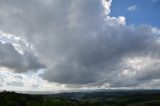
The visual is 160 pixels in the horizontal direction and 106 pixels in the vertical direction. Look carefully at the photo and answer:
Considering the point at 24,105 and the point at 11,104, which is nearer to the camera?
the point at 11,104

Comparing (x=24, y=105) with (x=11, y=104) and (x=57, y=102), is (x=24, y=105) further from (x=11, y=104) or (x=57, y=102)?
(x=57, y=102)

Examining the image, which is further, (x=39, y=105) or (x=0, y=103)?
(x=0, y=103)

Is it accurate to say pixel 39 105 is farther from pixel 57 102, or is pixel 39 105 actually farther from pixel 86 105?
pixel 86 105

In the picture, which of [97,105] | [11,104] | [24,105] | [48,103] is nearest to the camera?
[48,103]

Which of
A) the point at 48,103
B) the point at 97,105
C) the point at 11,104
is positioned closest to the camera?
the point at 48,103

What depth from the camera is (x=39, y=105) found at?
434 feet

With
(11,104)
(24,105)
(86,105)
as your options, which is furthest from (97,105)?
(11,104)

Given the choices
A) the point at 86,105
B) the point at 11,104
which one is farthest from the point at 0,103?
the point at 86,105

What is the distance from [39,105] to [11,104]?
2172 centimetres

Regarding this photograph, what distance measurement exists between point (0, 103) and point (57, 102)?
4051 centimetres

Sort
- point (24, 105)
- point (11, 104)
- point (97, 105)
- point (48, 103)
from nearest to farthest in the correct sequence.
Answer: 1. point (48, 103)
2. point (11, 104)
3. point (24, 105)
4. point (97, 105)

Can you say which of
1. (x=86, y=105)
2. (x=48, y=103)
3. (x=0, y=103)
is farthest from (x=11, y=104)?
(x=86, y=105)

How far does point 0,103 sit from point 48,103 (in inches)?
1539

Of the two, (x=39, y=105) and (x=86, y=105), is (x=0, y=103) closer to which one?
(x=39, y=105)
